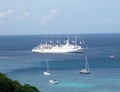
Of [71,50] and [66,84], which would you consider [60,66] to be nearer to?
[66,84]

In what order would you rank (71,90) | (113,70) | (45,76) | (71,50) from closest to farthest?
(71,90)
(45,76)
(113,70)
(71,50)

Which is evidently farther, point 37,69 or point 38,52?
point 38,52

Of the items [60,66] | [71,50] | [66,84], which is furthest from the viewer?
[71,50]

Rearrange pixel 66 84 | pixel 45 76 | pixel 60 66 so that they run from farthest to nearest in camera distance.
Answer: pixel 60 66, pixel 45 76, pixel 66 84

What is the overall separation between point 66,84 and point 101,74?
11.6 m

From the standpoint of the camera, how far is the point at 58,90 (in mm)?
54094

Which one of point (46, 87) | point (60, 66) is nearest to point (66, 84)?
point (46, 87)

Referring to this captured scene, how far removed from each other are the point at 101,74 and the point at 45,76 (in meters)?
8.63

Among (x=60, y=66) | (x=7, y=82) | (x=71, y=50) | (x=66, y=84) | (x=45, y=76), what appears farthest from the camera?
(x=71, y=50)

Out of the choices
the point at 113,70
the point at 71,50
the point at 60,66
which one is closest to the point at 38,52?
the point at 71,50

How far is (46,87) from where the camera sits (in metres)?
56.0

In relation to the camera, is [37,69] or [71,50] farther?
[71,50]

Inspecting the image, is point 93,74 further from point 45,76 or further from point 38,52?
point 38,52

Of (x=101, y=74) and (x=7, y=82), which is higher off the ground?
(x=7, y=82)
